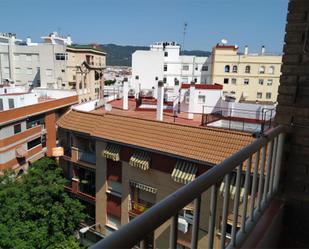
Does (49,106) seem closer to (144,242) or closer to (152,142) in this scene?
(152,142)

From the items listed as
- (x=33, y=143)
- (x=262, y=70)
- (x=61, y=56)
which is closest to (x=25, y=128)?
(x=33, y=143)

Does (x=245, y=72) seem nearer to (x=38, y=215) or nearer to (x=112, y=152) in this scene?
(x=112, y=152)

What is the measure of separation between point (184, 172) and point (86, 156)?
4.68 metres

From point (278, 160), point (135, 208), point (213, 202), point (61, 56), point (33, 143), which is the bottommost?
point (33, 143)

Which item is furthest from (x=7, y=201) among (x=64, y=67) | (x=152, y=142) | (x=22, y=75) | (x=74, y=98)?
(x=22, y=75)

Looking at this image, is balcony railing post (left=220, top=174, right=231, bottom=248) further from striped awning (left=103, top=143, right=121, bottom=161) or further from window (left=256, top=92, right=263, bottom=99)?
window (left=256, top=92, right=263, bottom=99)

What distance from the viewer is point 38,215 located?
10109 millimetres

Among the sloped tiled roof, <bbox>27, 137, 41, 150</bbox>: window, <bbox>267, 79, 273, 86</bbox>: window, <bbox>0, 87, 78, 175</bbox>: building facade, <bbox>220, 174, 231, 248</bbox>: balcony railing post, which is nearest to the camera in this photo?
<bbox>220, 174, 231, 248</bbox>: balcony railing post

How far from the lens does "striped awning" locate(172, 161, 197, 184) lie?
7602 millimetres

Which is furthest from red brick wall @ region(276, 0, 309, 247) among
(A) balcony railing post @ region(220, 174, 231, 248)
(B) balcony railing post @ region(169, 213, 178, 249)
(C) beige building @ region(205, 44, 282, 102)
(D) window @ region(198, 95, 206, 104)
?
(C) beige building @ region(205, 44, 282, 102)

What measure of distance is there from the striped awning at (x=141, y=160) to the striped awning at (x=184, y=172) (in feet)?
3.05

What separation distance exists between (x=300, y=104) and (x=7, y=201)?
10790 millimetres

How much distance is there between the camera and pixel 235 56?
32.0m

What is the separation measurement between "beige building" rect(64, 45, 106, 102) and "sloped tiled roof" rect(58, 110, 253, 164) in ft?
65.2
